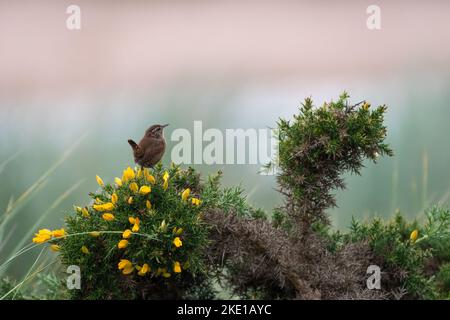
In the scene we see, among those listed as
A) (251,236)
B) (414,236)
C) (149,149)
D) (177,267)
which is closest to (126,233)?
(177,267)

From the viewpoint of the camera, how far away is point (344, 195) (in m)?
2.28

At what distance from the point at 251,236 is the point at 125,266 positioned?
0.96 feet

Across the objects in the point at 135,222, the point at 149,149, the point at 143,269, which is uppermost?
the point at 149,149

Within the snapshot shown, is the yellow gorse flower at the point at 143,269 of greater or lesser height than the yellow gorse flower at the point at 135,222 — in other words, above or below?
below

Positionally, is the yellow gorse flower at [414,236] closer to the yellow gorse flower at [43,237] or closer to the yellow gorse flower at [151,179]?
the yellow gorse flower at [151,179]

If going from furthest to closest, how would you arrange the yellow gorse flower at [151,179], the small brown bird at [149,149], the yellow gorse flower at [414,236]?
the small brown bird at [149,149], the yellow gorse flower at [414,236], the yellow gorse flower at [151,179]

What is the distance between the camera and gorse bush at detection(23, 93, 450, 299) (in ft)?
4.25

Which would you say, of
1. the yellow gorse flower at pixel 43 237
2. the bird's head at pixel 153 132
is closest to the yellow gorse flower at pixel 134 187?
the yellow gorse flower at pixel 43 237

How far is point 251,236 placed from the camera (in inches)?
53.1

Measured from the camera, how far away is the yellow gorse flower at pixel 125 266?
1268mm

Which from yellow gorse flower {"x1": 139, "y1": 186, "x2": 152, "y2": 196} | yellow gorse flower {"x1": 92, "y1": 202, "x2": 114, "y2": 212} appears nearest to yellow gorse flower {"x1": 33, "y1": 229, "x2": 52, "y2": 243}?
yellow gorse flower {"x1": 92, "y1": 202, "x2": 114, "y2": 212}

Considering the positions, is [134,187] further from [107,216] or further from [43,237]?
[43,237]

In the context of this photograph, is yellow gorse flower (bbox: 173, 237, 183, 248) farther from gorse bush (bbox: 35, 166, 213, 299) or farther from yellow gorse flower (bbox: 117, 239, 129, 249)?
yellow gorse flower (bbox: 117, 239, 129, 249)
